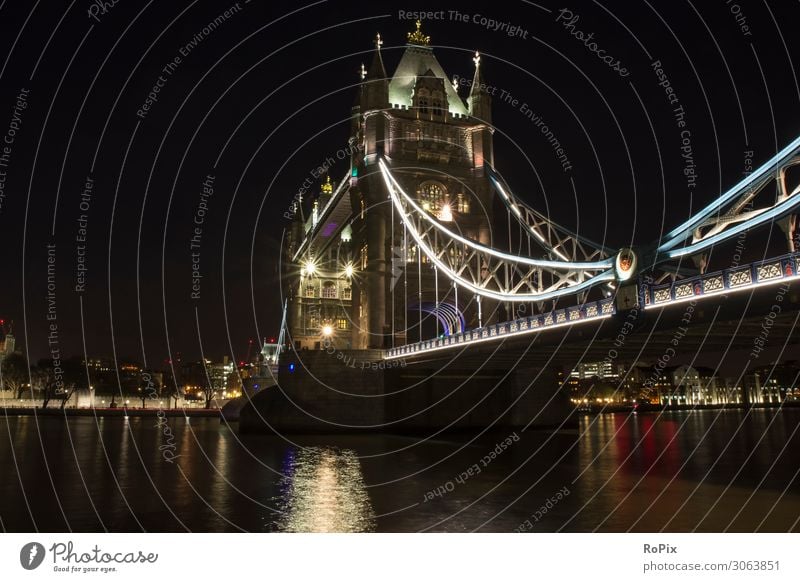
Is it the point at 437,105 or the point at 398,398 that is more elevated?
the point at 437,105

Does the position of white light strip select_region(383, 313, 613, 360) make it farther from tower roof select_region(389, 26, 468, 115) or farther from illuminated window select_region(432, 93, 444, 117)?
tower roof select_region(389, 26, 468, 115)

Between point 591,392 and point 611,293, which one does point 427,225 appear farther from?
point 591,392

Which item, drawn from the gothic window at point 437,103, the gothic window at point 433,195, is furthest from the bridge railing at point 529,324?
the gothic window at point 437,103

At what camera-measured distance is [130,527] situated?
557 inches

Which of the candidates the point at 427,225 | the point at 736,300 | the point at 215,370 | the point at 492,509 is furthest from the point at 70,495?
the point at 215,370

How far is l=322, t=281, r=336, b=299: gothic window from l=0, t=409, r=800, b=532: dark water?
36536 millimetres

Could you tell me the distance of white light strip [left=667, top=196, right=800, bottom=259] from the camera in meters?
16.5

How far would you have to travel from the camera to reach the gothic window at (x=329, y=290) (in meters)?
71.0

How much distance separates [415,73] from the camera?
2290 inches

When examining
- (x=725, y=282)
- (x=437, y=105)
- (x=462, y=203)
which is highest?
(x=437, y=105)

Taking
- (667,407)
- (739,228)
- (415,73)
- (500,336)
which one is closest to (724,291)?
(739,228)

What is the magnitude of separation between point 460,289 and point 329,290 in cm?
2230

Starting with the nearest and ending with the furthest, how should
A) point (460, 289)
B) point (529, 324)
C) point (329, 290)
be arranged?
point (529, 324)
point (460, 289)
point (329, 290)

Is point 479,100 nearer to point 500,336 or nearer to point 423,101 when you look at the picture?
point 423,101
